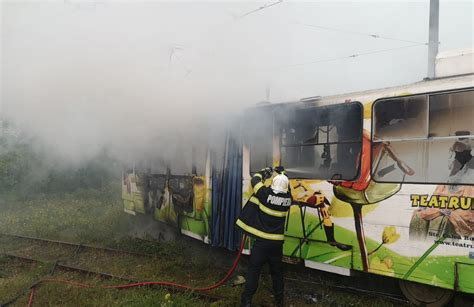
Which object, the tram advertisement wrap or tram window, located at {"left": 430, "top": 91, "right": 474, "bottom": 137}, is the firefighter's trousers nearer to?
the tram advertisement wrap

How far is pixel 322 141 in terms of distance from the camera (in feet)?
16.9

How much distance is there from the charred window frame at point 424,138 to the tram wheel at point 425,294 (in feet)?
3.90

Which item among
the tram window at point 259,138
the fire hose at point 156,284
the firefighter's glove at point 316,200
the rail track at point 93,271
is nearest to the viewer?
the firefighter's glove at point 316,200

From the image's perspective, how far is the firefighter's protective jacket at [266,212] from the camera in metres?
4.51

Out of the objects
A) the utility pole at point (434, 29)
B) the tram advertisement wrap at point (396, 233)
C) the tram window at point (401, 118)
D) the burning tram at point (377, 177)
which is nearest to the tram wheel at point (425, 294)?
the burning tram at point (377, 177)

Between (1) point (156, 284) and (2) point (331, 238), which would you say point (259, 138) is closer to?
(2) point (331, 238)

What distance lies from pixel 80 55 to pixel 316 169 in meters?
4.10

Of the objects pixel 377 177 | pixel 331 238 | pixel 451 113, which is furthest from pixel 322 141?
pixel 451 113

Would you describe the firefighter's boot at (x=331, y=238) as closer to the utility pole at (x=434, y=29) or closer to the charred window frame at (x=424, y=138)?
the charred window frame at (x=424, y=138)

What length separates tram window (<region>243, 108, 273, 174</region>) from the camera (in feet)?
18.6

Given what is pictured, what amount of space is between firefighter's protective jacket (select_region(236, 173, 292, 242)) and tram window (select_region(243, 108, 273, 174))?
104 cm

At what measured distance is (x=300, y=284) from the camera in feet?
18.3

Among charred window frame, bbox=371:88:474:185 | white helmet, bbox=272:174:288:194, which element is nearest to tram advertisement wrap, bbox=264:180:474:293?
charred window frame, bbox=371:88:474:185

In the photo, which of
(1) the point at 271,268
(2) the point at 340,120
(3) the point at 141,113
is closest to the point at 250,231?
(1) the point at 271,268
